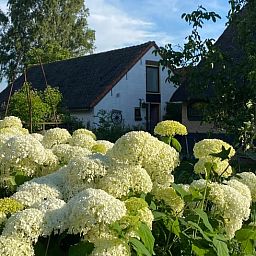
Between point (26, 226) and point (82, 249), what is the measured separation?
19cm

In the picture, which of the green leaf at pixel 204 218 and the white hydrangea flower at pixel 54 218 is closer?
the white hydrangea flower at pixel 54 218

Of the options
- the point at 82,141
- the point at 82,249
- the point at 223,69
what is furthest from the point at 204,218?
the point at 223,69

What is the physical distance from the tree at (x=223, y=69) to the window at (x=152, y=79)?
18.3 meters

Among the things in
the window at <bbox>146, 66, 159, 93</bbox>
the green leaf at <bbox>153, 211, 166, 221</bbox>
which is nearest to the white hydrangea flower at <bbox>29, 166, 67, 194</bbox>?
the green leaf at <bbox>153, 211, 166, 221</bbox>

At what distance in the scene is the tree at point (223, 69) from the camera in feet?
24.4

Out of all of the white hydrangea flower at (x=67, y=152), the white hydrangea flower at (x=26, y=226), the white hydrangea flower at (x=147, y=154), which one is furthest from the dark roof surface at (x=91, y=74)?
the white hydrangea flower at (x=26, y=226)

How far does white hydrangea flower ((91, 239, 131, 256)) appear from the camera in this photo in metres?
1.77

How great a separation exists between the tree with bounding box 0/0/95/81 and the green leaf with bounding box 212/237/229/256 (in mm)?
35125

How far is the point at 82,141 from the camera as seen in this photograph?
315 centimetres

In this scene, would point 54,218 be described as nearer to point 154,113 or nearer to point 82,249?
point 82,249

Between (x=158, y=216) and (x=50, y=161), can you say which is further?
(x=50, y=161)

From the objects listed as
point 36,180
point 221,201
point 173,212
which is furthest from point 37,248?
point 221,201

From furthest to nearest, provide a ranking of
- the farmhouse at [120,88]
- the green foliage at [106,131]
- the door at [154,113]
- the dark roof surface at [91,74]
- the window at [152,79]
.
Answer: the door at [154,113], the window at [152,79], the dark roof surface at [91,74], the farmhouse at [120,88], the green foliage at [106,131]

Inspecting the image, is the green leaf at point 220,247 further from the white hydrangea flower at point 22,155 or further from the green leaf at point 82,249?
the white hydrangea flower at point 22,155
